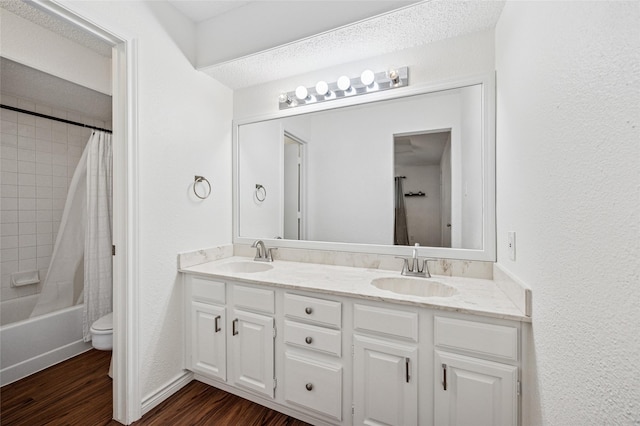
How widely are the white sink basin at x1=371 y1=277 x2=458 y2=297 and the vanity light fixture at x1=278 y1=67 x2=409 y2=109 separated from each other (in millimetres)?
1229

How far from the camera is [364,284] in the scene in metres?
1.52

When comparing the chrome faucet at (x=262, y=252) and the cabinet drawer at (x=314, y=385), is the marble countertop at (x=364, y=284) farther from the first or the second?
the cabinet drawer at (x=314, y=385)

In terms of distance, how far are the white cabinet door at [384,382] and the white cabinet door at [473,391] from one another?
0.11 meters

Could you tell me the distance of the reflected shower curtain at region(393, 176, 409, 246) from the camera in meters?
1.84

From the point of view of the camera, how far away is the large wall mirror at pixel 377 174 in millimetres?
1652

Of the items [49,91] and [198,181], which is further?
[49,91]

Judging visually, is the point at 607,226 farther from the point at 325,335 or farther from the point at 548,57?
the point at 325,335

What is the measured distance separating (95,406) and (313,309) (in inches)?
58.5

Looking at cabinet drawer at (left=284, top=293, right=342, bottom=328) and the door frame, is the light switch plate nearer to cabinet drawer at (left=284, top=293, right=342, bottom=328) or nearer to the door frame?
cabinet drawer at (left=284, top=293, right=342, bottom=328)

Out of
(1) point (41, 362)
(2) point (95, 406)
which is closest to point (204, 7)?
(2) point (95, 406)

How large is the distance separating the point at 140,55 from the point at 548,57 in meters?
1.97

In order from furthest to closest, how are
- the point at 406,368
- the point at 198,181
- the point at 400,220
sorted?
1. the point at 198,181
2. the point at 400,220
3. the point at 406,368

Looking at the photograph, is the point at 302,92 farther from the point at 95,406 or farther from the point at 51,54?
the point at 95,406

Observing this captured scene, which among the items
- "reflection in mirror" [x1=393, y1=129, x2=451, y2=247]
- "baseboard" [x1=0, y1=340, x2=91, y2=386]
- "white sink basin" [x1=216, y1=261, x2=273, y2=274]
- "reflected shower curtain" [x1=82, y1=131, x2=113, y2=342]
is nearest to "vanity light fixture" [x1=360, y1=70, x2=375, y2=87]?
"reflection in mirror" [x1=393, y1=129, x2=451, y2=247]
